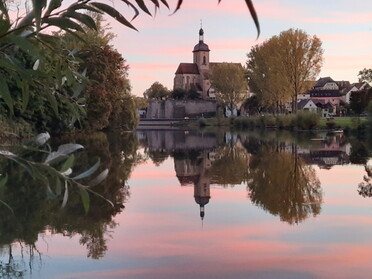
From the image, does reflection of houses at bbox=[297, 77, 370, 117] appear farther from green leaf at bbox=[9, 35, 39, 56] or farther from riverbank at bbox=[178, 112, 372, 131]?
green leaf at bbox=[9, 35, 39, 56]

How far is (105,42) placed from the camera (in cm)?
4069

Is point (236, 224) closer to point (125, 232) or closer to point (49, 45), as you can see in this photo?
point (125, 232)

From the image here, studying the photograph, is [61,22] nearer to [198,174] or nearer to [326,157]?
[198,174]

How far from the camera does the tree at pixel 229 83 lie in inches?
2778

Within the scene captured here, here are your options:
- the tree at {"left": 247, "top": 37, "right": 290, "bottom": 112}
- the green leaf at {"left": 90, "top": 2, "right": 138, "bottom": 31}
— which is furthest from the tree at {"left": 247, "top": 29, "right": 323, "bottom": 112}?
the green leaf at {"left": 90, "top": 2, "right": 138, "bottom": 31}

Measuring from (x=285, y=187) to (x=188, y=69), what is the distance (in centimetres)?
9318

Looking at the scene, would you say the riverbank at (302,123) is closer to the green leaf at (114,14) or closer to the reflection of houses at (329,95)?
the reflection of houses at (329,95)

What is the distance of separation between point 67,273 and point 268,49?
46.5 metres

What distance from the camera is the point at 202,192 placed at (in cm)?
1312

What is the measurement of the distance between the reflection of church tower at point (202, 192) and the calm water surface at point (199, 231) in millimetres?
30

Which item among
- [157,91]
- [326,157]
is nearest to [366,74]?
[326,157]

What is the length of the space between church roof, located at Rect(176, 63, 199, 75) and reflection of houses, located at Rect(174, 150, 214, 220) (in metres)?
81.4

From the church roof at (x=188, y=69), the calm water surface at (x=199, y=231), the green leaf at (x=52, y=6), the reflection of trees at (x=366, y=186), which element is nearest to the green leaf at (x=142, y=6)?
the green leaf at (x=52, y=6)

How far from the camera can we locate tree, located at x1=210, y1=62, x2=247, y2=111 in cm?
7056
